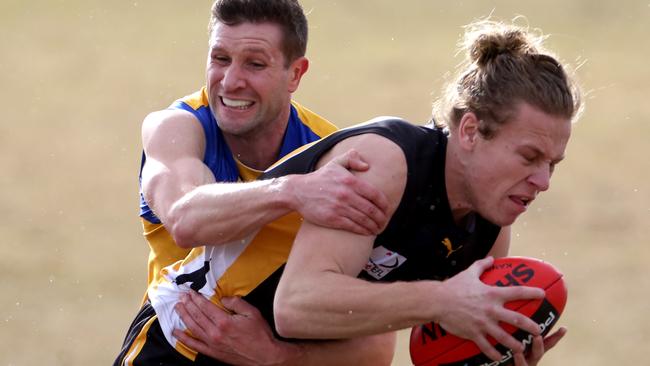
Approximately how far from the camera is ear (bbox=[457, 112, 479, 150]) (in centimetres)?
490

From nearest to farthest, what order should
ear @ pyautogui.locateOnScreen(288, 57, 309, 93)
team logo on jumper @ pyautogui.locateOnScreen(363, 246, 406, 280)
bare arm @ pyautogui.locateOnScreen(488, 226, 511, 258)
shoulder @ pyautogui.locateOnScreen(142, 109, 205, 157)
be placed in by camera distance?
team logo on jumper @ pyautogui.locateOnScreen(363, 246, 406, 280) < bare arm @ pyautogui.locateOnScreen(488, 226, 511, 258) < shoulder @ pyautogui.locateOnScreen(142, 109, 205, 157) < ear @ pyautogui.locateOnScreen(288, 57, 309, 93)

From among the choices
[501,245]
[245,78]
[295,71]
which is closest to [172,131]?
[245,78]

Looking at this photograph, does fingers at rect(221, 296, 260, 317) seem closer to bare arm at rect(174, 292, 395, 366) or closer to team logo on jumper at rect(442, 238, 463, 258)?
bare arm at rect(174, 292, 395, 366)

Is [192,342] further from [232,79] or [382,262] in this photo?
[232,79]

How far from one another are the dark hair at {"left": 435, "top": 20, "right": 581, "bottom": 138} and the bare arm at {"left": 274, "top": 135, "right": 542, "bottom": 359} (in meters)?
0.48

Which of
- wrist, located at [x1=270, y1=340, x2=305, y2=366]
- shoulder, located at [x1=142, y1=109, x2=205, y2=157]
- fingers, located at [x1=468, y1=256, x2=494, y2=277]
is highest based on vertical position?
shoulder, located at [x1=142, y1=109, x2=205, y2=157]

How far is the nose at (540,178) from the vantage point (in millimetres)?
4887

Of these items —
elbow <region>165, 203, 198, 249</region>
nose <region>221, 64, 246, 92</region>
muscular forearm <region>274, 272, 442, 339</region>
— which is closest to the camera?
muscular forearm <region>274, 272, 442, 339</region>

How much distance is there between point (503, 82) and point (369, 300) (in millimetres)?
1046

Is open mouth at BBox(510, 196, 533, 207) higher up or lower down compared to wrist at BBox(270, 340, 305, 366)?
higher up

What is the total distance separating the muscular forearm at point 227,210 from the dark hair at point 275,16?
4.10ft

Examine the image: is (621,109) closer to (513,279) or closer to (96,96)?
(96,96)

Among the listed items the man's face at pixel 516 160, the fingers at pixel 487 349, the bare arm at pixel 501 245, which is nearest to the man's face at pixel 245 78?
the bare arm at pixel 501 245

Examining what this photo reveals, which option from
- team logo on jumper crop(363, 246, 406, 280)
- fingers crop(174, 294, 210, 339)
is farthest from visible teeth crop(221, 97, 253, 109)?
team logo on jumper crop(363, 246, 406, 280)
